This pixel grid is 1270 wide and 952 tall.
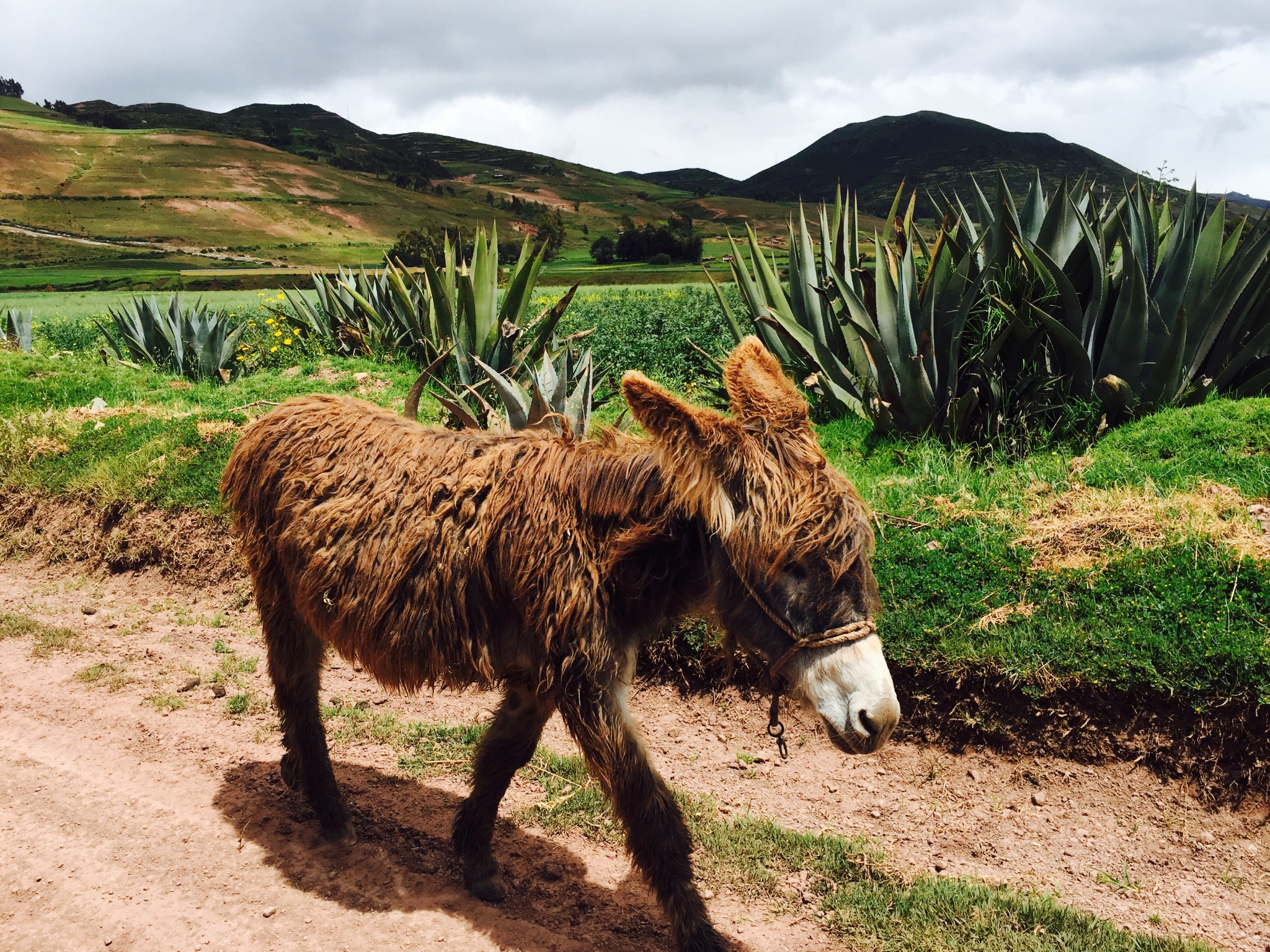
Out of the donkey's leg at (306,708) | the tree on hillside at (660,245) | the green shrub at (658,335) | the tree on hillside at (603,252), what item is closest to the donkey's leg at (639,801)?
the donkey's leg at (306,708)

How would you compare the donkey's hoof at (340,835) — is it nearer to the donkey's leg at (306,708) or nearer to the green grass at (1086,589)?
the donkey's leg at (306,708)

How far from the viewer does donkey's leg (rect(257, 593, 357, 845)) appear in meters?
3.63

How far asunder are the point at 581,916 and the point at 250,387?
8789 millimetres

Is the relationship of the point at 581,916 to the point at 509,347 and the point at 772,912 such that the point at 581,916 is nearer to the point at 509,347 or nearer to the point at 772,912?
the point at 772,912

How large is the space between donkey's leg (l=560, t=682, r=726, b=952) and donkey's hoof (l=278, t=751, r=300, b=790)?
1.82 metres

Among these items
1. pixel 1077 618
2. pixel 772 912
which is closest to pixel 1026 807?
pixel 1077 618

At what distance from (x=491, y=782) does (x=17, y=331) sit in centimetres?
1533

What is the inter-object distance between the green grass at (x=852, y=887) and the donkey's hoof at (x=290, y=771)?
691 millimetres

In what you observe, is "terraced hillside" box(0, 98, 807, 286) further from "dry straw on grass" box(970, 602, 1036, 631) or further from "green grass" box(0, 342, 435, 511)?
"dry straw on grass" box(970, 602, 1036, 631)

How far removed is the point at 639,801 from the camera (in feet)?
8.88

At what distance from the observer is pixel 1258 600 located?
408cm

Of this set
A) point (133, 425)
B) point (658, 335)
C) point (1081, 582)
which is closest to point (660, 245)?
point (658, 335)

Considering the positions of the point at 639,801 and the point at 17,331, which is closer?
the point at 639,801

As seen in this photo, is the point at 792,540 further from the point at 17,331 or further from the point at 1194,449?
the point at 17,331
